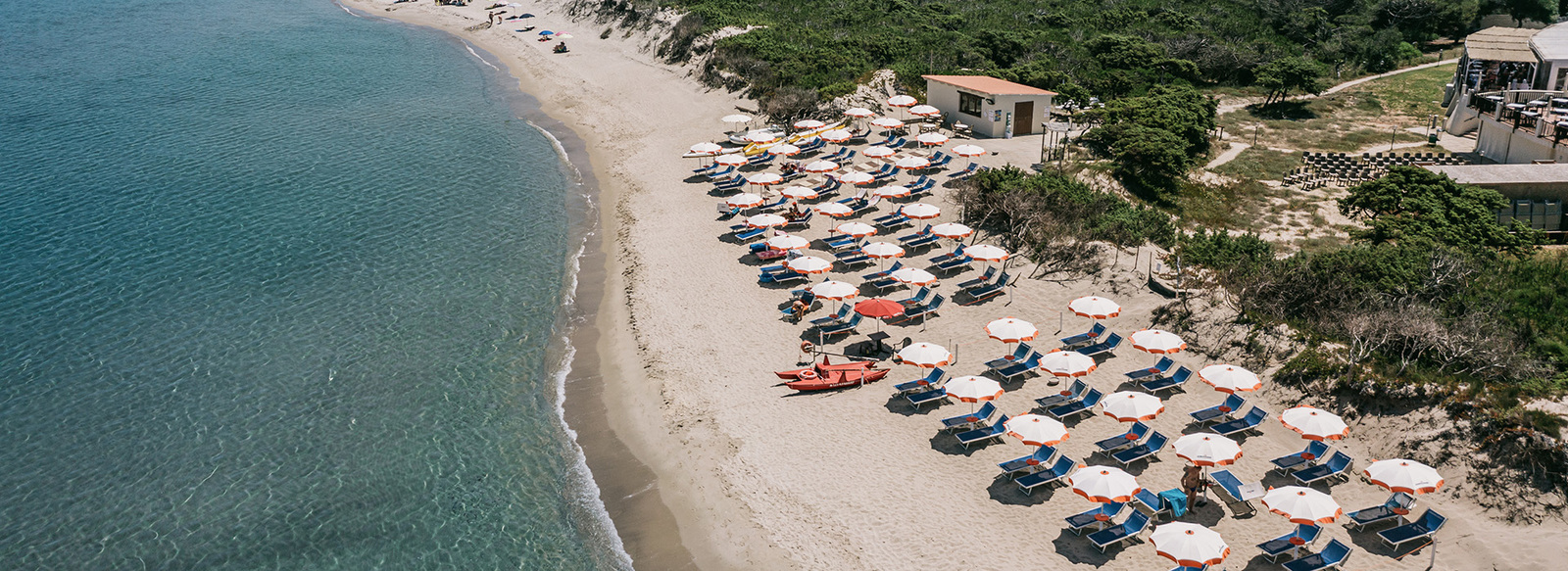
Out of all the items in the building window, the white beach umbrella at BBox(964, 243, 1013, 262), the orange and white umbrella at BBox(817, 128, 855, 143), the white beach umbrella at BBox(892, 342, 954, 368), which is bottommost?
the white beach umbrella at BBox(892, 342, 954, 368)

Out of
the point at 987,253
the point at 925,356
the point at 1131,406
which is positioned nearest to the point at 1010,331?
the point at 925,356

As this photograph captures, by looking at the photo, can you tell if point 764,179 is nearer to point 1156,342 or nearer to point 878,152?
point 878,152

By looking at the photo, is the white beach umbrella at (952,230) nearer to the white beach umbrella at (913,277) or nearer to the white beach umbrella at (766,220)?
the white beach umbrella at (913,277)

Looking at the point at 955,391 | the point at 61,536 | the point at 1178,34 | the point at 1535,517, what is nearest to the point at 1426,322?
the point at 1535,517

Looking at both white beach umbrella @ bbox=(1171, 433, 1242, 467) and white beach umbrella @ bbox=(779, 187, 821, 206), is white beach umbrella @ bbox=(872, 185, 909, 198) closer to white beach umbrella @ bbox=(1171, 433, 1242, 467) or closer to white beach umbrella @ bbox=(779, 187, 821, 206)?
white beach umbrella @ bbox=(779, 187, 821, 206)

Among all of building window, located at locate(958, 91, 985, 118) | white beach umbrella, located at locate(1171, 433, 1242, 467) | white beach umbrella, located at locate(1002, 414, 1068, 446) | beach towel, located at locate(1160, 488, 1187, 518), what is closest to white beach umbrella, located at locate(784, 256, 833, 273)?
white beach umbrella, located at locate(1002, 414, 1068, 446)
